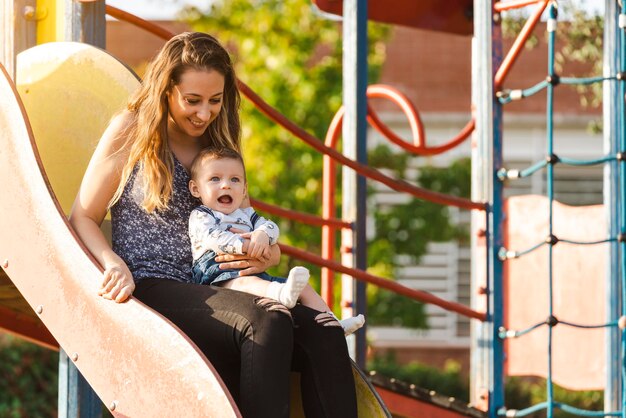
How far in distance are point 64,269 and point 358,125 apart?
2060 millimetres

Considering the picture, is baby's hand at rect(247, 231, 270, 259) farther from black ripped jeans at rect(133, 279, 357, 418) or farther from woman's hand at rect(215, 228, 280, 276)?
black ripped jeans at rect(133, 279, 357, 418)

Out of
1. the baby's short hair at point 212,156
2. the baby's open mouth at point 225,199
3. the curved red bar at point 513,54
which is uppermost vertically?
the curved red bar at point 513,54

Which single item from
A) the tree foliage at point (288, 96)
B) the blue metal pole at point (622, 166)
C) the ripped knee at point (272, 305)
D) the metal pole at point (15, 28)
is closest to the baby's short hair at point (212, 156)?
the ripped knee at point (272, 305)

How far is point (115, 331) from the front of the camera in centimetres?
302

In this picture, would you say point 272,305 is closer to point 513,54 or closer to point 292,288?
point 292,288

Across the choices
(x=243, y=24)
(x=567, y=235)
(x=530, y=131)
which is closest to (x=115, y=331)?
(x=567, y=235)

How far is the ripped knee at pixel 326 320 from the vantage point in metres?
2.97

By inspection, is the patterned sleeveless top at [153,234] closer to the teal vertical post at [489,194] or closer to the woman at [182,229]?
the woman at [182,229]

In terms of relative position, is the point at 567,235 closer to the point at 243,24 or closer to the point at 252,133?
the point at 252,133

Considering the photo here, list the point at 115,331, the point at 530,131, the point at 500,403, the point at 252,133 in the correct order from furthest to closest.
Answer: the point at 530,131, the point at 252,133, the point at 500,403, the point at 115,331

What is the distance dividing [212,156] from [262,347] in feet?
1.99

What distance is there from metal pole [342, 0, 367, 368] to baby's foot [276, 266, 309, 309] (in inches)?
76.2

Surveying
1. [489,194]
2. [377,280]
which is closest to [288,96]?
[489,194]

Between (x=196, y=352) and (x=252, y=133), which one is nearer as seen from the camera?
(x=196, y=352)
